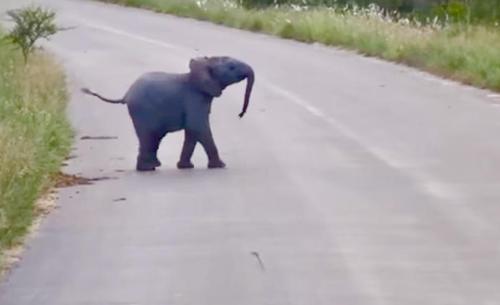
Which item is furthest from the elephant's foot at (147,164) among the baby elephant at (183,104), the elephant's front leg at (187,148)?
the elephant's front leg at (187,148)

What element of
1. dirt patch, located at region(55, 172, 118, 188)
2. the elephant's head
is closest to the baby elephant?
the elephant's head

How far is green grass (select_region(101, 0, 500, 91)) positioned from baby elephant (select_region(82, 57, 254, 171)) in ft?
31.3

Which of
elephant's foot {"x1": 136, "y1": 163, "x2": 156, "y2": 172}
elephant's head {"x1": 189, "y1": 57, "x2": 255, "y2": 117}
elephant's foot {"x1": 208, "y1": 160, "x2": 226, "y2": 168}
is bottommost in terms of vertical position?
elephant's foot {"x1": 136, "y1": 163, "x2": 156, "y2": 172}

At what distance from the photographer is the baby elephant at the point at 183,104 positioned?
1616 centimetres

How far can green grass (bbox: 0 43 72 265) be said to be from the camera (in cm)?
1303

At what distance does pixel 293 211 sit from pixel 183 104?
108 inches

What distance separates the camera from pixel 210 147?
1622 centimetres

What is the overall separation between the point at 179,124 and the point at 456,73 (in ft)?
38.3

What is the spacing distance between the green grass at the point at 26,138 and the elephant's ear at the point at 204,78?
1.55m

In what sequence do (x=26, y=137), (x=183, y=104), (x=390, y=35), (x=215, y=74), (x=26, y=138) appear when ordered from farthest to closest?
(x=390, y=35) → (x=215, y=74) → (x=183, y=104) → (x=26, y=137) → (x=26, y=138)

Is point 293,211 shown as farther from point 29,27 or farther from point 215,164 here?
point 29,27

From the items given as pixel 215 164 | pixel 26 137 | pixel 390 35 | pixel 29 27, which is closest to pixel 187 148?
pixel 215 164

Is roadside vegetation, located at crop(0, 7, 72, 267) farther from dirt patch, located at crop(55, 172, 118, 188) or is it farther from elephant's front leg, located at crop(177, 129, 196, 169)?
elephant's front leg, located at crop(177, 129, 196, 169)

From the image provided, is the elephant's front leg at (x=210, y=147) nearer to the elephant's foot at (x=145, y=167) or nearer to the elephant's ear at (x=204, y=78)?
the elephant's ear at (x=204, y=78)
